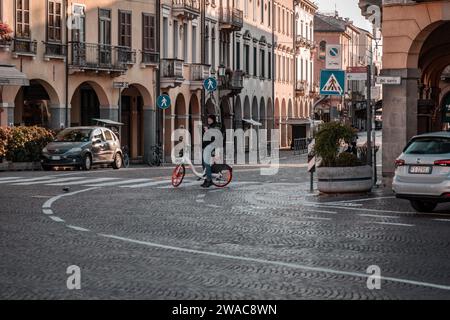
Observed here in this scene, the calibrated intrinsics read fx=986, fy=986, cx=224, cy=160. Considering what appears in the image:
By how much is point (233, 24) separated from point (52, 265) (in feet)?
173

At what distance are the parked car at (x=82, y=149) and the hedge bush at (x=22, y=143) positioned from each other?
3.69 ft

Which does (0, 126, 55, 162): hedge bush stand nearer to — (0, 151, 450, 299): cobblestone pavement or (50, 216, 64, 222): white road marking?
(0, 151, 450, 299): cobblestone pavement

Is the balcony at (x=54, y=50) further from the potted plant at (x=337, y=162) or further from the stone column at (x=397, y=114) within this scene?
the potted plant at (x=337, y=162)

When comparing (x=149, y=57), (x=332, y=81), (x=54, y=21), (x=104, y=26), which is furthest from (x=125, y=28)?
(x=332, y=81)

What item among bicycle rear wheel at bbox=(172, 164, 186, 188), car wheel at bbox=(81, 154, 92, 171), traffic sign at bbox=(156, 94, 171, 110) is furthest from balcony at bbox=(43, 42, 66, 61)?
bicycle rear wheel at bbox=(172, 164, 186, 188)

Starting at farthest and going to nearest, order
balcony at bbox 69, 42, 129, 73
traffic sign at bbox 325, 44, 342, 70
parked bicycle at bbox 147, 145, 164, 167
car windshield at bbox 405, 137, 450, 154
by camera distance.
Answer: parked bicycle at bbox 147, 145, 164, 167, balcony at bbox 69, 42, 129, 73, traffic sign at bbox 325, 44, 342, 70, car windshield at bbox 405, 137, 450, 154

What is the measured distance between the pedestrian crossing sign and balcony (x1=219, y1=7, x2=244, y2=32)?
38316mm

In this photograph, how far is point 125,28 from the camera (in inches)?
1941

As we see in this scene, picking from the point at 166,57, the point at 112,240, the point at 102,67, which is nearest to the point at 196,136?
the point at 166,57

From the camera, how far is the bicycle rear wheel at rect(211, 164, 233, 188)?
26.3m

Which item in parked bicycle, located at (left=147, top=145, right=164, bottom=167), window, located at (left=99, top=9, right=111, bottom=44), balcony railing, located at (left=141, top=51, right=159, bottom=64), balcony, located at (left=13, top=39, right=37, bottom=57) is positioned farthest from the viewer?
balcony railing, located at (left=141, top=51, right=159, bottom=64)

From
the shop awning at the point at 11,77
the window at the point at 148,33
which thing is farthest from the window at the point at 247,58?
the shop awning at the point at 11,77

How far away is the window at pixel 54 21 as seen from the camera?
43.0 m

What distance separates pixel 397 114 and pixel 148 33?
2812 cm
